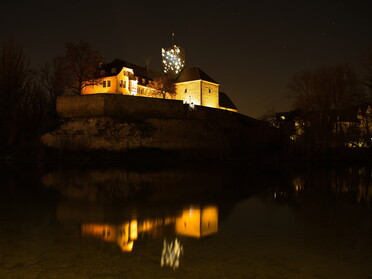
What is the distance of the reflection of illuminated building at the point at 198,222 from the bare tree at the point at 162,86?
31.4 m

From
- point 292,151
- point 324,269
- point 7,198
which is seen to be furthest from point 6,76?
point 324,269

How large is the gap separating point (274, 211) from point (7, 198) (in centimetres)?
829

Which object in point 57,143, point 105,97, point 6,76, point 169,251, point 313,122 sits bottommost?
point 169,251

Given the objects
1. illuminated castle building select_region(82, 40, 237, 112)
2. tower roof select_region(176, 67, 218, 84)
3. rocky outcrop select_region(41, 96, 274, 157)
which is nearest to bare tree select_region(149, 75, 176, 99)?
illuminated castle building select_region(82, 40, 237, 112)

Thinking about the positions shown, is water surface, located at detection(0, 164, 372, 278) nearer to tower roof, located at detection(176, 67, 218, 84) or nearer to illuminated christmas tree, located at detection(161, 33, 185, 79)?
tower roof, located at detection(176, 67, 218, 84)

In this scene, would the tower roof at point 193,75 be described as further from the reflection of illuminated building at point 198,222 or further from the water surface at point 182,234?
the reflection of illuminated building at point 198,222

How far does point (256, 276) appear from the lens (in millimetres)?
4285

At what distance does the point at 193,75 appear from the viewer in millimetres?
40875

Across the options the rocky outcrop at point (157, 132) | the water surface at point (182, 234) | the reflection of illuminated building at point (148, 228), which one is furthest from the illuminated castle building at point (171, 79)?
the reflection of illuminated building at point (148, 228)

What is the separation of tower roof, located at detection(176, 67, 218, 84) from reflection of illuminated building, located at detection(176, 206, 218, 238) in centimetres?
3274

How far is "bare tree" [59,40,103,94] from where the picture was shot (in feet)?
111

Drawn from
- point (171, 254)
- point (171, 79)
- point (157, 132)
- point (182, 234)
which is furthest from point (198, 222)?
point (171, 79)

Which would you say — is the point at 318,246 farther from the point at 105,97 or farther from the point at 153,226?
the point at 105,97

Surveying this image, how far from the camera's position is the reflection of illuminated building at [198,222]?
6605 millimetres
